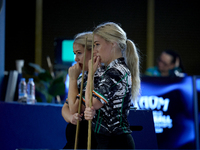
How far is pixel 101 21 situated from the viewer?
748 cm

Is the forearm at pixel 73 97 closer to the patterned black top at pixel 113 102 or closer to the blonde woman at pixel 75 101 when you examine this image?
Result: the blonde woman at pixel 75 101

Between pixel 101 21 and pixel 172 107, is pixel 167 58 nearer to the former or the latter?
pixel 172 107

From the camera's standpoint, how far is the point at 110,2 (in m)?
7.54

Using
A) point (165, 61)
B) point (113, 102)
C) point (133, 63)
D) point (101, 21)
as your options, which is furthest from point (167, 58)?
point (113, 102)

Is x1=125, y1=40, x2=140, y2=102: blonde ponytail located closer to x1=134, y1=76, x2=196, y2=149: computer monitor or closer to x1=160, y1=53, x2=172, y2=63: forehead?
x1=134, y1=76, x2=196, y2=149: computer monitor

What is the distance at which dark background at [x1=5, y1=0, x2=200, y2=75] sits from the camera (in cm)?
750

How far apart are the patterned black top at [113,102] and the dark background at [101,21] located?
628 centimetres

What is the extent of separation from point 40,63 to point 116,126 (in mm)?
6401

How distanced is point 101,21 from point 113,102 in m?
6.36

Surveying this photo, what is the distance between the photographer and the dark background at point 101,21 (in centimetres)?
750

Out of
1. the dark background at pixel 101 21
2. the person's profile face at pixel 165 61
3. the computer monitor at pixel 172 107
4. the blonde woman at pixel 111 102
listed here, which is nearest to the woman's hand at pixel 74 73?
the blonde woman at pixel 111 102

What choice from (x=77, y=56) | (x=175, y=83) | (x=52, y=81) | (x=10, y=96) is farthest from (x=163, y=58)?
(x=77, y=56)

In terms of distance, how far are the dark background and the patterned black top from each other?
6276 millimetres

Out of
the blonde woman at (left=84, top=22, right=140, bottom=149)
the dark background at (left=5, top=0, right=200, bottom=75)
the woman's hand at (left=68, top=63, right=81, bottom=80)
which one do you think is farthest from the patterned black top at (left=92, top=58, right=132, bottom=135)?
the dark background at (left=5, top=0, right=200, bottom=75)
